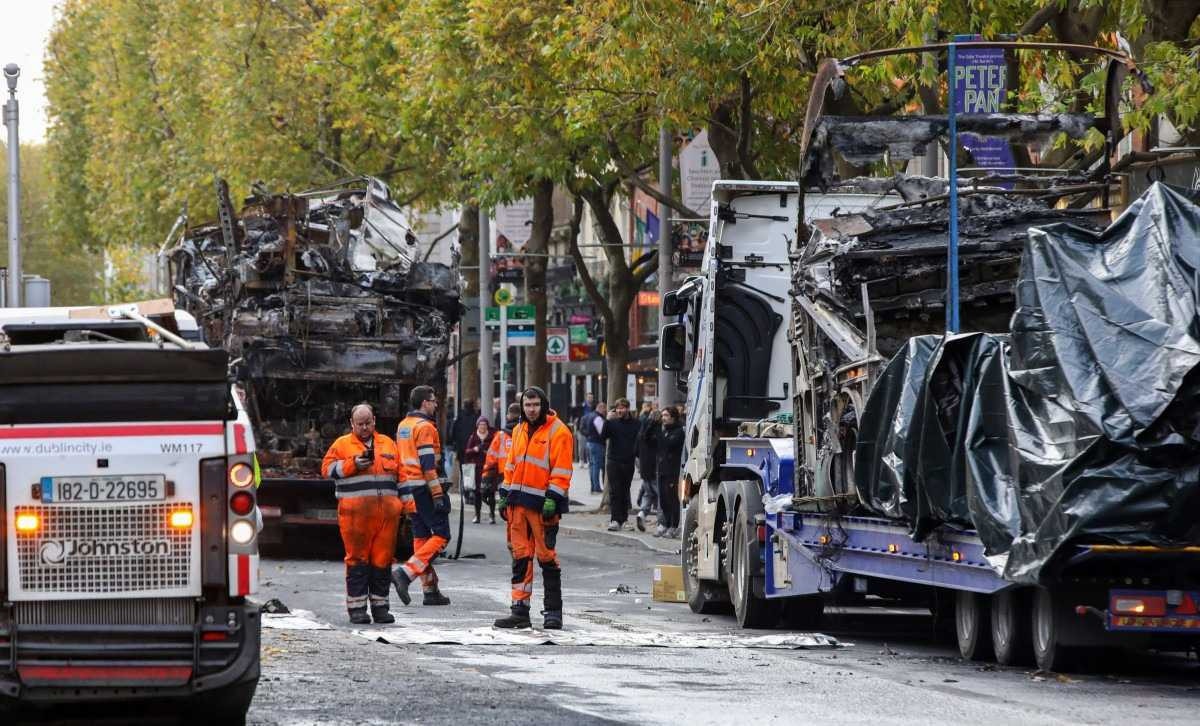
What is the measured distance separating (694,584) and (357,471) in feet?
12.1

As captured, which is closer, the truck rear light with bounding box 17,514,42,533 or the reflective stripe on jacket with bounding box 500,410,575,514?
the truck rear light with bounding box 17,514,42,533

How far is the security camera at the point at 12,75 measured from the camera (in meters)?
47.3

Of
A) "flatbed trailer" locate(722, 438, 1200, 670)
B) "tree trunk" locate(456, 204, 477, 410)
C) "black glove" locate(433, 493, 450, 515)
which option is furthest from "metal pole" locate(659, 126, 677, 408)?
"flatbed trailer" locate(722, 438, 1200, 670)

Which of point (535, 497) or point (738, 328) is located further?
point (738, 328)

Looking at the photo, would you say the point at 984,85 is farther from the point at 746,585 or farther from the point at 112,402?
the point at 112,402

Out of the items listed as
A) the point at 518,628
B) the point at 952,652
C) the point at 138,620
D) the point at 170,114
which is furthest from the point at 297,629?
the point at 170,114

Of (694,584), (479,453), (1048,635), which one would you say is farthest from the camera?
(479,453)

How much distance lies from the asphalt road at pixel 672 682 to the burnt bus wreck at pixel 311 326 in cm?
617

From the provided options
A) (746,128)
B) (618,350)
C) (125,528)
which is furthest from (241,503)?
(618,350)

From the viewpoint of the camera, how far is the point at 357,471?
16297mm

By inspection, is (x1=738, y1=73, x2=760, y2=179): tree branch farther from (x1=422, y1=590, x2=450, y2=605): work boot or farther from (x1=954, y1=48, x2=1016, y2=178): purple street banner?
(x1=422, y1=590, x2=450, y2=605): work boot

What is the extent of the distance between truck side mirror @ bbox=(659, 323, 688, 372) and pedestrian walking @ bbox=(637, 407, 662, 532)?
10482 mm

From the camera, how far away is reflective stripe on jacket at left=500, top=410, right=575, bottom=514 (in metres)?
15.5

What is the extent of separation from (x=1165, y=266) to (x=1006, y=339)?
1108 millimetres
